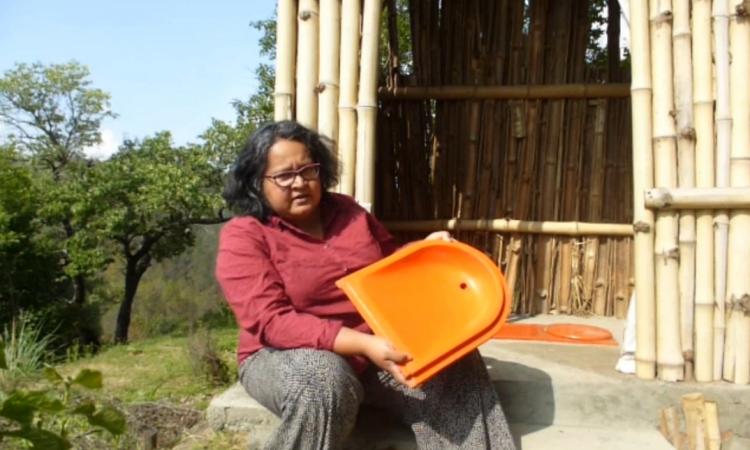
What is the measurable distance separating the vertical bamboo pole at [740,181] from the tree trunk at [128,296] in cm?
1570

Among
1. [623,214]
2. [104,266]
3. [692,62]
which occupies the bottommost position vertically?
[104,266]

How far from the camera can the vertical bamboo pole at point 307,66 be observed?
2.96 m

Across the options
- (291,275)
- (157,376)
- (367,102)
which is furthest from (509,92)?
(157,376)

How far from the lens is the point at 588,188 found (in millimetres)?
4410

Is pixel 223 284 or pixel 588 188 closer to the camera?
pixel 223 284

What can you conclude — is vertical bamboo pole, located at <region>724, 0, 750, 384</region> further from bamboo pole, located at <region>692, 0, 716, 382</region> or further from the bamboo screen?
the bamboo screen

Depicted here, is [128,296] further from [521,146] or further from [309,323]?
[309,323]

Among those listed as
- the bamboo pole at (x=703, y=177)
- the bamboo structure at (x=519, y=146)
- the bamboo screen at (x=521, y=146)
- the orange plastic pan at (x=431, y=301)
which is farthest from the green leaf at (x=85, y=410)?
the bamboo screen at (x=521, y=146)

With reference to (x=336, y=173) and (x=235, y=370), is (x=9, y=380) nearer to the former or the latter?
(x=235, y=370)

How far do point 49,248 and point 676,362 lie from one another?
54.9ft

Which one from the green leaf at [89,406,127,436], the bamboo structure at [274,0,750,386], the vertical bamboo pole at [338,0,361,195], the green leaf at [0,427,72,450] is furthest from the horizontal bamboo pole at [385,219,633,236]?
the green leaf at [0,427,72,450]

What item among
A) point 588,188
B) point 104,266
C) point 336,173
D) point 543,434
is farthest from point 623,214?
point 104,266

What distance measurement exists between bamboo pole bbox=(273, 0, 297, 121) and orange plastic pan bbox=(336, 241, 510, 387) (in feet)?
3.60

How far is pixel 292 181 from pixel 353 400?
0.72 m
